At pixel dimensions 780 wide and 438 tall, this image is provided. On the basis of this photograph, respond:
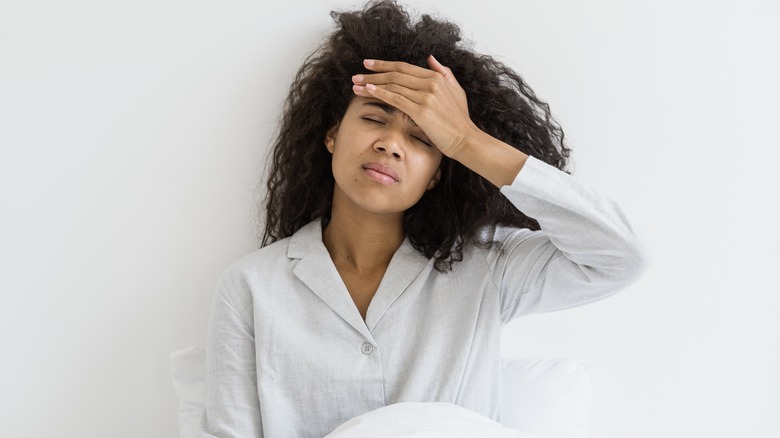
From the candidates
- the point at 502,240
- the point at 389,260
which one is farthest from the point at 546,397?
the point at 389,260

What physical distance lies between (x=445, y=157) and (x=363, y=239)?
0.86 feet

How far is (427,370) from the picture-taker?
172 centimetres

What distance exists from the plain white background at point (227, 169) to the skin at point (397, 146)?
0.31 metres

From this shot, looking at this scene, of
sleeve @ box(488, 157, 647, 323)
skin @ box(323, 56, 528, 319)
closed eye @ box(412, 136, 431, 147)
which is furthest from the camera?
closed eye @ box(412, 136, 431, 147)

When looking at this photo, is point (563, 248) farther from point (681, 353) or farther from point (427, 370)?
point (681, 353)

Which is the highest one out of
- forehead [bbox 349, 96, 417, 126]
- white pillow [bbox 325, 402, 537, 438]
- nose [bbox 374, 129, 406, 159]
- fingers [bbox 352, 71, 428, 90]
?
fingers [bbox 352, 71, 428, 90]

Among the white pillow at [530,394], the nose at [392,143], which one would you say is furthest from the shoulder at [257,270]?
the nose at [392,143]

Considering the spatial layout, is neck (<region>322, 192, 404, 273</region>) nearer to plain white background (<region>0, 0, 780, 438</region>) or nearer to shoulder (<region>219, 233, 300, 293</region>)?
shoulder (<region>219, 233, 300, 293</region>)

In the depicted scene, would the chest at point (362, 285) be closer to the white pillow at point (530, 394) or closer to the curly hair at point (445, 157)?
the curly hair at point (445, 157)

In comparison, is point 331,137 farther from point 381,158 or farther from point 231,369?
point 231,369

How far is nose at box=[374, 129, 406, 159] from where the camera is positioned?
165cm

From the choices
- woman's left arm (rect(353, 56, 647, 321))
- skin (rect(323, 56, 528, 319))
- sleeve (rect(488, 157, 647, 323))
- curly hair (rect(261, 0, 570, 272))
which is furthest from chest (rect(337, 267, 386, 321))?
sleeve (rect(488, 157, 647, 323))

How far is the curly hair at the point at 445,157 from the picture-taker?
1.77m

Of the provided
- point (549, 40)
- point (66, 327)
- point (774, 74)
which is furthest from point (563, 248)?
point (66, 327)
